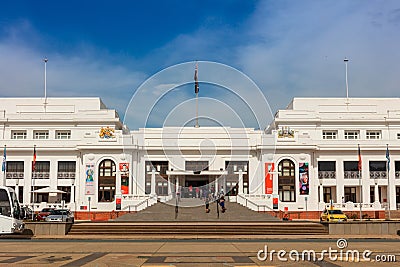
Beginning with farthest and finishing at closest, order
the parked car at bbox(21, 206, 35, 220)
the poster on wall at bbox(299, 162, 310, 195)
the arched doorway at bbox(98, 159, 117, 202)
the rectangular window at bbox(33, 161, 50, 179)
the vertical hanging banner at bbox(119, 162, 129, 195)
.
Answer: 1. the rectangular window at bbox(33, 161, 50, 179)
2. the vertical hanging banner at bbox(119, 162, 129, 195)
3. the arched doorway at bbox(98, 159, 117, 202)
4. the poster on wall at bbox(299, 162, 310, 195)
5. the parked car at bbox(21, 206, 35, 220)

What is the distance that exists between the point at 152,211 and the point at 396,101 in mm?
38297

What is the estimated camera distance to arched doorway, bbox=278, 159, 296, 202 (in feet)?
187

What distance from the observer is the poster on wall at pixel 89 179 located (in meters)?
57.3

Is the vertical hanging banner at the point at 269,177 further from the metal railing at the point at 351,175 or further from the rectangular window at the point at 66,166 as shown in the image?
the rectangular window at the point at 66,166

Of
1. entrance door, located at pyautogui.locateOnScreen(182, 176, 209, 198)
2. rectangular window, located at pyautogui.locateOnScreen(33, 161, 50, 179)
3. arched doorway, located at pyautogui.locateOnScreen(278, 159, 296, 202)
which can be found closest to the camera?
arched doorway, located at pyautogui.locateOnScreen(278, 159, 296, 202)

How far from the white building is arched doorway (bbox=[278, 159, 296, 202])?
11cm

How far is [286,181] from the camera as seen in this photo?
57.8 m

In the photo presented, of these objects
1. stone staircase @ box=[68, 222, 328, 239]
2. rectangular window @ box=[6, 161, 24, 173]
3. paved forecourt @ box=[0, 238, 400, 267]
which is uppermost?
rectangular window @ box=[6, 161, 24, 173]

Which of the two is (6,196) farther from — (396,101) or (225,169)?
(396,101)

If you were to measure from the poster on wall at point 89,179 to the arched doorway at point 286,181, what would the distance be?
68.0 ft

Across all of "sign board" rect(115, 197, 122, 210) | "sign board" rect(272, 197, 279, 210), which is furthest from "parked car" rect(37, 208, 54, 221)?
"sign board" rect(272, 197, 279, 210)

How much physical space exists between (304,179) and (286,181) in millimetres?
1978

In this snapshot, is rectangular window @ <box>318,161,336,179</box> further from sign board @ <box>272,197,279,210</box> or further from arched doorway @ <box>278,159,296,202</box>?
sign board @ <box>272,197,279,210</box>

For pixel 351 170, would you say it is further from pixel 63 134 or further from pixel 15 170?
pixel 15 170
